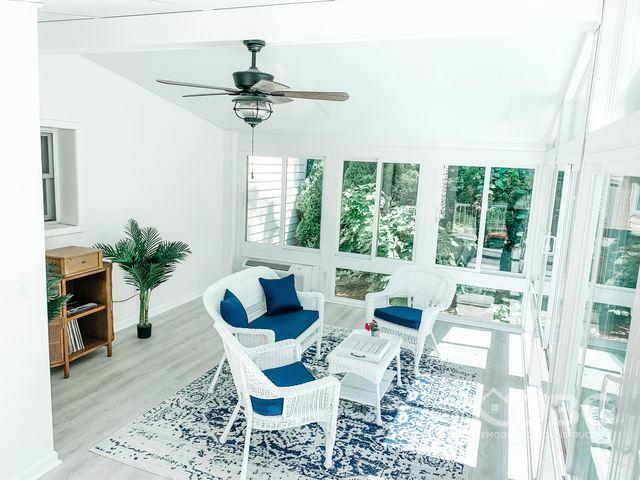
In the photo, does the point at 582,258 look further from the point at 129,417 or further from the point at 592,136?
the point at 129,417

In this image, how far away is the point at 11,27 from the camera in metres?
2.69

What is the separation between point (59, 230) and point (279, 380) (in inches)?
112

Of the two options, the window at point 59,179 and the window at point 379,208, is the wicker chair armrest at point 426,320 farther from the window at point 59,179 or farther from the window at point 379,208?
the window at point 59,179

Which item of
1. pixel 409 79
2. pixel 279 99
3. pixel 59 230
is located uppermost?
pixel 409 79

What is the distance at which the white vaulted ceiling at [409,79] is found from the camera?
3.78m

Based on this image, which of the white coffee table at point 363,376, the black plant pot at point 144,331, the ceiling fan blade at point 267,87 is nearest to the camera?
the ceiling fan blade at point 267,87

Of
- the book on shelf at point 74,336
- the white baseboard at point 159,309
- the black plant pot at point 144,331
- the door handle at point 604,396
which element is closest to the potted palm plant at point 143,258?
the black plant pot at point 144,331

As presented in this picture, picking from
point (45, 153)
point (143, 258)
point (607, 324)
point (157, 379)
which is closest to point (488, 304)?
point (157, 379)

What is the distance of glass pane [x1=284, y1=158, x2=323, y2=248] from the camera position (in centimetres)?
719

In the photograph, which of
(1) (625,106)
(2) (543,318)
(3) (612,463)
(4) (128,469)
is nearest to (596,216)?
(1) (625,106)

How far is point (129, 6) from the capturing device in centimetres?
298

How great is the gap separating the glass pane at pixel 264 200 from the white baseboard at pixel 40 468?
4700 mm

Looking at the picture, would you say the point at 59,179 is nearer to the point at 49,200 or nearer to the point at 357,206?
the point at 49,200

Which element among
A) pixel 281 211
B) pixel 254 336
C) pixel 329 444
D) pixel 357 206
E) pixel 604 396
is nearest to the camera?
pixel 604 396
